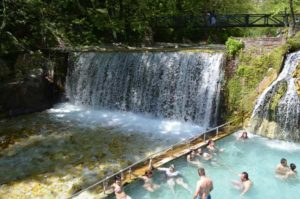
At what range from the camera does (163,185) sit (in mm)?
9773

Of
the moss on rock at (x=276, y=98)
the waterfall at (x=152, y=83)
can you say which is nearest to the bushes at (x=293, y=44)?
the moss on rock at (x=276, y=98)

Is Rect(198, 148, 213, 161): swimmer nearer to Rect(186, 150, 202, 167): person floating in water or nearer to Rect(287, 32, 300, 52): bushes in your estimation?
Rect(186, 150, 202, 167): person floating in water

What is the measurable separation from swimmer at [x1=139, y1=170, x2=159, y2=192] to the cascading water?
5.25 m

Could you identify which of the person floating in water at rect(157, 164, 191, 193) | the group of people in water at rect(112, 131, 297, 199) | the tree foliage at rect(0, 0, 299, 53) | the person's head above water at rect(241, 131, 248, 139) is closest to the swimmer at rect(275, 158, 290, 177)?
the group of people in water at rect(112, 131, 297, 199)

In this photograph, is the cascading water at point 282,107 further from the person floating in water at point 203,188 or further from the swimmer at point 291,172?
the person floating in water at point 203,188

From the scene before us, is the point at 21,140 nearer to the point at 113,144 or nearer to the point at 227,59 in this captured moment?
the point at 113,144

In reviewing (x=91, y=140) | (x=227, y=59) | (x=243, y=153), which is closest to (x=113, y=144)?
(x=91, y=140)

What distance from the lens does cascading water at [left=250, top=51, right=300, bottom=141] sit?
12.8 m

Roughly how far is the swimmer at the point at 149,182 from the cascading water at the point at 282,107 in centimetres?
525

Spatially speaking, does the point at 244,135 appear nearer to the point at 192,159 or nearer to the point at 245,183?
the point at 192,159

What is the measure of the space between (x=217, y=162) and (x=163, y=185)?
Result: 218 cm

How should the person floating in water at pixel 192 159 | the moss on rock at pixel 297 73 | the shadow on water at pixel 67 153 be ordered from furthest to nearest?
the moss on rock at pixel 297 73 < the person floating in water at pixel 192 159 < the shadow on water at pixel 67 153

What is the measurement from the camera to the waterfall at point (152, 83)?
1513 cm

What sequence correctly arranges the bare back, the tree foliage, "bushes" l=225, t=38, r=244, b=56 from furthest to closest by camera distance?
the tree foliage → "bushes" l=225, t=38, r=244, b=56 → the bare back
